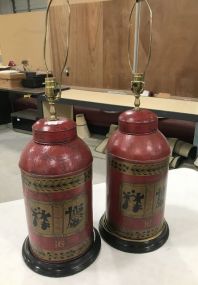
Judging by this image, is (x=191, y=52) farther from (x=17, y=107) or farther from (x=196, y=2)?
(x=17, y=107)

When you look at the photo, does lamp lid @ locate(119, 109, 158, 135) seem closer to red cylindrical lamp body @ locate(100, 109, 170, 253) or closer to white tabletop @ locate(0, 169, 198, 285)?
red cylindrical lamp body @ locate(100, 109, 170, 253)

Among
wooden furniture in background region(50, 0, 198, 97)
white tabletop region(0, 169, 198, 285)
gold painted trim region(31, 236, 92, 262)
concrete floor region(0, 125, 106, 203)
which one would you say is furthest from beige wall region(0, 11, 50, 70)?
gold painted trim region(31, 236, 92, 262)

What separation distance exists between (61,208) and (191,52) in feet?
6.13

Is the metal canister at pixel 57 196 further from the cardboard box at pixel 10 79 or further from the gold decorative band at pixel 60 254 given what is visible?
the cardboard box at pixel 10 79

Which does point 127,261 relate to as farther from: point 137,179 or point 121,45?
point 121,45

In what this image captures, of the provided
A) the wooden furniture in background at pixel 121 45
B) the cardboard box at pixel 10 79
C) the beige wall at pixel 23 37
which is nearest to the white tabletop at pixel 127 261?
the wooden furniture in background at pixel 121 45

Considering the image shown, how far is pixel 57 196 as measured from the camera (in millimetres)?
449

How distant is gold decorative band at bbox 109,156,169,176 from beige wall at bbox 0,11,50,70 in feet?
9.65

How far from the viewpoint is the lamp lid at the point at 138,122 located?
0.50m

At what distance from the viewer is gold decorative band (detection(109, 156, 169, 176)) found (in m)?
0.49

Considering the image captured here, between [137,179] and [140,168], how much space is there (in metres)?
0.02

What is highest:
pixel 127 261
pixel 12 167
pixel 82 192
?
pixel 82 192

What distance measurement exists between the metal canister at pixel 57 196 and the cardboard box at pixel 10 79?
2253 mm

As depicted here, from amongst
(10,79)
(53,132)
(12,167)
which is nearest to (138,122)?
(53,132)
